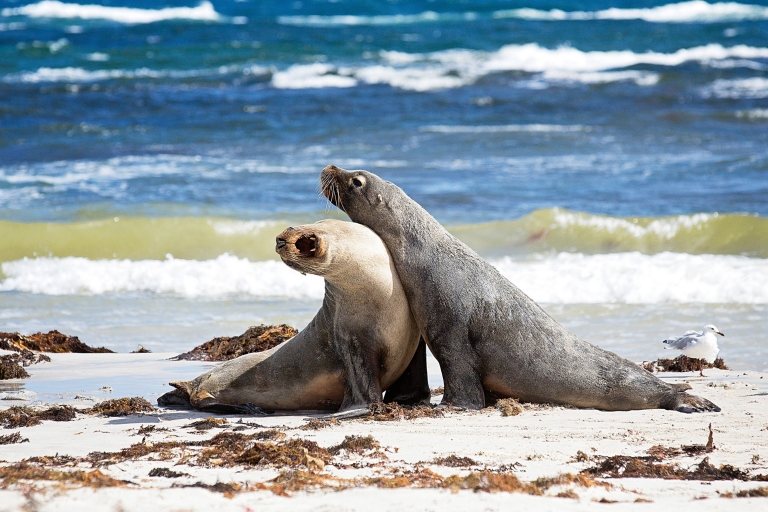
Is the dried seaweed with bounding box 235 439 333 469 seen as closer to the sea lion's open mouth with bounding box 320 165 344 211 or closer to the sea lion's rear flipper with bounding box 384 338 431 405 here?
the sea lion's rear flipper with bounding box 384 338 431 405

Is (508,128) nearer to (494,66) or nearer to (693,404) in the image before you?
(494,66)

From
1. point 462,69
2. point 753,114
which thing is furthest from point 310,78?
point 753,114

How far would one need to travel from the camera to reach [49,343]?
358 inches

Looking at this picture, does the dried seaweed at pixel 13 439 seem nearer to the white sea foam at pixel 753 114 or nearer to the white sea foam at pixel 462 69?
the white sea foam at pixel 753 114

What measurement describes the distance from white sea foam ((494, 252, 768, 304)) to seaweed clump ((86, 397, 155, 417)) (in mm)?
6171

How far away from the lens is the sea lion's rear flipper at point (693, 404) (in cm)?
646

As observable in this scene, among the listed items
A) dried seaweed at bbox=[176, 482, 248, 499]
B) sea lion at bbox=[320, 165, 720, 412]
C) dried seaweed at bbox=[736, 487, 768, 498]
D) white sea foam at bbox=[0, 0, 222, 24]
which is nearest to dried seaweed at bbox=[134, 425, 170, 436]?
dried seaweed at bbox=[176, 482, 248, 499]

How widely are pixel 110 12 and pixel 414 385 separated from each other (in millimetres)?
53007

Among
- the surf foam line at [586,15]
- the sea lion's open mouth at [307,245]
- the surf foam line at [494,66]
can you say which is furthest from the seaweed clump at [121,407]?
the surf foam line at [586,15]

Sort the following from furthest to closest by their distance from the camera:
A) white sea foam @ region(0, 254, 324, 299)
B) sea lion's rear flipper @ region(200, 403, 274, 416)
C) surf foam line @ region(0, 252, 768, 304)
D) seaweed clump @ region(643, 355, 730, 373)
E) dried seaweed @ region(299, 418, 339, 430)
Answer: white sea foam @ region(0, 254, 324, 299) < surf foam line @ region(0, 252, 768, 304) < seaweed clump @ region(643, 355, 730, 373) < sea lion's rear flipper @ region(200, 403, 274, 416) < dried seaweed @ region(299, 418, 339, 430)

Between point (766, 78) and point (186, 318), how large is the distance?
27079mm

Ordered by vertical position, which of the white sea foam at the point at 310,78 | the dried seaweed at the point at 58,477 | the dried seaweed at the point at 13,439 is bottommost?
the dried seaweed at the point at 13,439

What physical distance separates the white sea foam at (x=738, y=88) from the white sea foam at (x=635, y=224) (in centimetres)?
1523

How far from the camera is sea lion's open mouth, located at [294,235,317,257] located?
5770 mm
